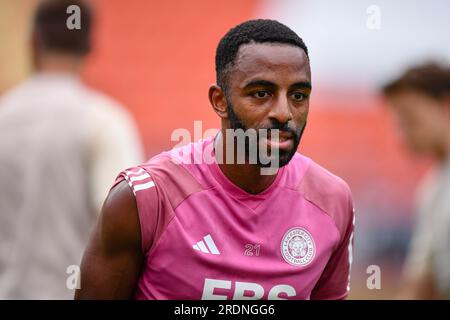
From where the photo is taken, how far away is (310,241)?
3.31 metres

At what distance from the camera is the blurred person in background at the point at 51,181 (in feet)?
14.1

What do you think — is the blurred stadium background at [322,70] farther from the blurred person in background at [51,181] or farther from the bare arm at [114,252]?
the bare arm at [114,252]

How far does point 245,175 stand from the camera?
10.8 feet

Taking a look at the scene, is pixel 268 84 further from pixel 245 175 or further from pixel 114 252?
pixel 114 252

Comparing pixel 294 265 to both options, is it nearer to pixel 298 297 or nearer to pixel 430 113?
pixel 298 297

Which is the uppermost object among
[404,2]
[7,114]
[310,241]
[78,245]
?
[404,2]

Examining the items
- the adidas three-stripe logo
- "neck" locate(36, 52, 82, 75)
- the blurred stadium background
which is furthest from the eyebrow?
the blurred stadium background

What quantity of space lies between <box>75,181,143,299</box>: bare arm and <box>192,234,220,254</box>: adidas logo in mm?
207

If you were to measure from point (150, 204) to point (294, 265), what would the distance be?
0.59 metres

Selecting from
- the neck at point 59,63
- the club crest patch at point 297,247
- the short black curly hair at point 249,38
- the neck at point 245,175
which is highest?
the short black curly hair at point 249,38

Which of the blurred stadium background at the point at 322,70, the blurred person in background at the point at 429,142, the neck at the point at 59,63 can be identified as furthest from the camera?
the blurred stadium background at the point at 322,70

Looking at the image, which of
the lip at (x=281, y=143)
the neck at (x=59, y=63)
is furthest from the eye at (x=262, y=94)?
the neck at (x=59, y=63)

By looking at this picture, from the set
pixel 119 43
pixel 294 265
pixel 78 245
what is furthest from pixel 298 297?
pixel 119 43

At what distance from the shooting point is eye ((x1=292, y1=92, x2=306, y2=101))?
124 inches
